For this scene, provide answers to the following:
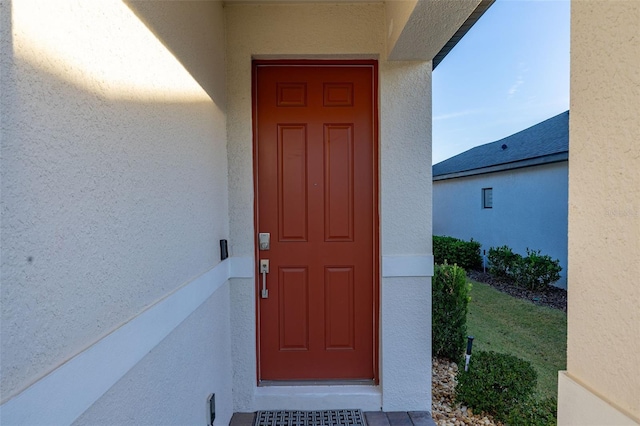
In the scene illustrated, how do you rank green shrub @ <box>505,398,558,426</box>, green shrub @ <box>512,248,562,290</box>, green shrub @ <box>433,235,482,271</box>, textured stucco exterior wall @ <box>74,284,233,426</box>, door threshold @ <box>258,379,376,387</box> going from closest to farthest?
textured stucco exterior wall @ <box>74,284,233,426</box> < green shrub @ <box>505,398,558,426</box> < door threshold @ <box>258,379,376,387</box> < green shrub @ <box>512,248,562,290</box> < green shrub @ <box>433,235,482,271</box>

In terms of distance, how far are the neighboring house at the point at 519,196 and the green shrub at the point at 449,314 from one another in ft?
10.7

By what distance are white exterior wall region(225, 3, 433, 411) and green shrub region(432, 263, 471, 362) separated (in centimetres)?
95

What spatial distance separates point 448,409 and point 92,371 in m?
2.60

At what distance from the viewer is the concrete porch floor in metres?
2.29

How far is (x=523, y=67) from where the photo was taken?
28.4 feet

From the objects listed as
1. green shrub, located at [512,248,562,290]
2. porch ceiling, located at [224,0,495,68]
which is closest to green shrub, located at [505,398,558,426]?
porch ceiling, located at [224,0,495,68]

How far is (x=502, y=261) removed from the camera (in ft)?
23.9

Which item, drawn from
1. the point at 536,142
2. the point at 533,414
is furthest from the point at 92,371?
the point at 536,142

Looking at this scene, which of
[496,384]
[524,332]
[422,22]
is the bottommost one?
[524,332]

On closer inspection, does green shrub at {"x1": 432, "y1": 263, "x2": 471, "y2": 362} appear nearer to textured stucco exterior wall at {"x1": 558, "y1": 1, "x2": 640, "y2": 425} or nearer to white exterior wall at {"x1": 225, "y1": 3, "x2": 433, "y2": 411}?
white exterior wall at {"x1": 225, "y1": 3, "x2": 433, "y2": 411}

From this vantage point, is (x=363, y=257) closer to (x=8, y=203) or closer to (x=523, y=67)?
(x=8, y=203)

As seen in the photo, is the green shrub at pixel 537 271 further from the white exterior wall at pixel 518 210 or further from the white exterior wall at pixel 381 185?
the white exterior wall at pixel 381 185

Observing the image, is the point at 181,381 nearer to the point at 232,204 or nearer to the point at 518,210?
the point at 232,204

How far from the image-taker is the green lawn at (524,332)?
3.50 metres
